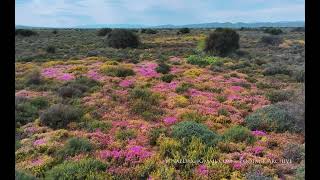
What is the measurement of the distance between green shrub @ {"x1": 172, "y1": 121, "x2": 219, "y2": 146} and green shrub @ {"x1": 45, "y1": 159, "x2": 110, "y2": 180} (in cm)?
264

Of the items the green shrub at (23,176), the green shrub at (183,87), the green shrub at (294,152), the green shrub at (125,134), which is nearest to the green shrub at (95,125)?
the green shrub at (125,134)

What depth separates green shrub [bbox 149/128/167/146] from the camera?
11320 millimetres

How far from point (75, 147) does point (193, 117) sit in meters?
→ 4.40

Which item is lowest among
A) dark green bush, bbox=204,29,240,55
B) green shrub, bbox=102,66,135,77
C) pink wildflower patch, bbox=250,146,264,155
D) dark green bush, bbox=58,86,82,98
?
pink wildflower patch, bbox=250,146,264,155

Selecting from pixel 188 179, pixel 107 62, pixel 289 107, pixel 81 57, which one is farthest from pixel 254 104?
pixel 81 57

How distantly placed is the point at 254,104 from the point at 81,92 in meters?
7.63

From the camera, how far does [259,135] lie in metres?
11.6

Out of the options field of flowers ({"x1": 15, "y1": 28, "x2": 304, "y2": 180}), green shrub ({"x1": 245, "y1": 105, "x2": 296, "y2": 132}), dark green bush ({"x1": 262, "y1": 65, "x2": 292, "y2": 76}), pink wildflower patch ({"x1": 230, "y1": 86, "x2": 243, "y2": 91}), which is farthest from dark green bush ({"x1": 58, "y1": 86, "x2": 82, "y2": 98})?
dark green bush ({"x1": 262, "y1": 65, "x2": 292, "y2": 76})

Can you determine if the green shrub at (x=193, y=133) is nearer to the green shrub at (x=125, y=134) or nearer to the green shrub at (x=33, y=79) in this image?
the green shrub at (x=125, y=134)

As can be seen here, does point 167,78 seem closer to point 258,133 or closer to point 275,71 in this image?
point 275,71

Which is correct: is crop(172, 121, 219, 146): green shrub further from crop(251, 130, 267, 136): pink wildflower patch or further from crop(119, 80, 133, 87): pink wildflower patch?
crop(119, 80, 133, 87): pink wildflower patch

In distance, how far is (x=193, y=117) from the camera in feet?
44.0

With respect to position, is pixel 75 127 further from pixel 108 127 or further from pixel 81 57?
pixel 81 57
